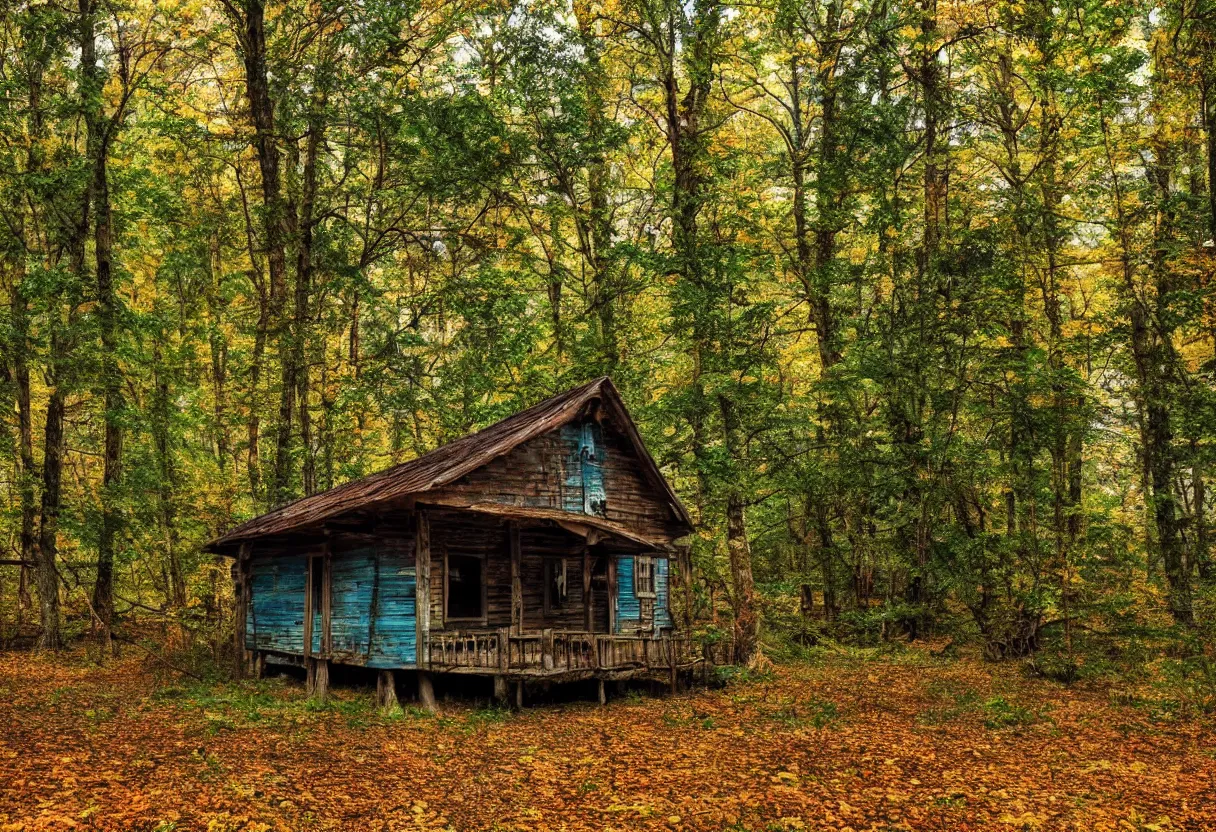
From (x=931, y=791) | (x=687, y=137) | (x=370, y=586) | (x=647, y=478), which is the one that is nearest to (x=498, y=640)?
(x=370, y=586)

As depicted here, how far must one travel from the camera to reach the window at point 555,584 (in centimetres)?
1928

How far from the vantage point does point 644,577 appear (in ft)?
71.7

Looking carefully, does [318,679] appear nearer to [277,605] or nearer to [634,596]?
[277,605]

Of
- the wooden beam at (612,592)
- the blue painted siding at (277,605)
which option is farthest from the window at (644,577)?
the blue painted siding at (277,605)

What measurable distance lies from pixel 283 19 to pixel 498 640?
60.2 ft

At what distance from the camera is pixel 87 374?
19922 mm

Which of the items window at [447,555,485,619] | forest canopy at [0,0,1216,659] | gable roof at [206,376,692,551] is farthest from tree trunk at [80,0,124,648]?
window at [447,555,485,619]

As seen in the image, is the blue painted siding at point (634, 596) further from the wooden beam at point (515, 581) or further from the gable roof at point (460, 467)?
the wooden beam at point (515, 581)

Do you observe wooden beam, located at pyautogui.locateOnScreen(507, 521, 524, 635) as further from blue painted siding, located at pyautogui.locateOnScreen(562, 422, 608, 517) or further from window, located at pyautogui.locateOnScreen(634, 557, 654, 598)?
window, located at pyautogui.locateOnScreen(634, 557, 654, 598)

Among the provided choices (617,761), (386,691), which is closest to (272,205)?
(386,691)

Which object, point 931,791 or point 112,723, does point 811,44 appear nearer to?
point 931,791

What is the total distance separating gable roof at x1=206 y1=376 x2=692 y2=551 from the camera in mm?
16062

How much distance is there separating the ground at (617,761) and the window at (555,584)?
2.82m

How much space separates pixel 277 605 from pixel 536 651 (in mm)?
9162
